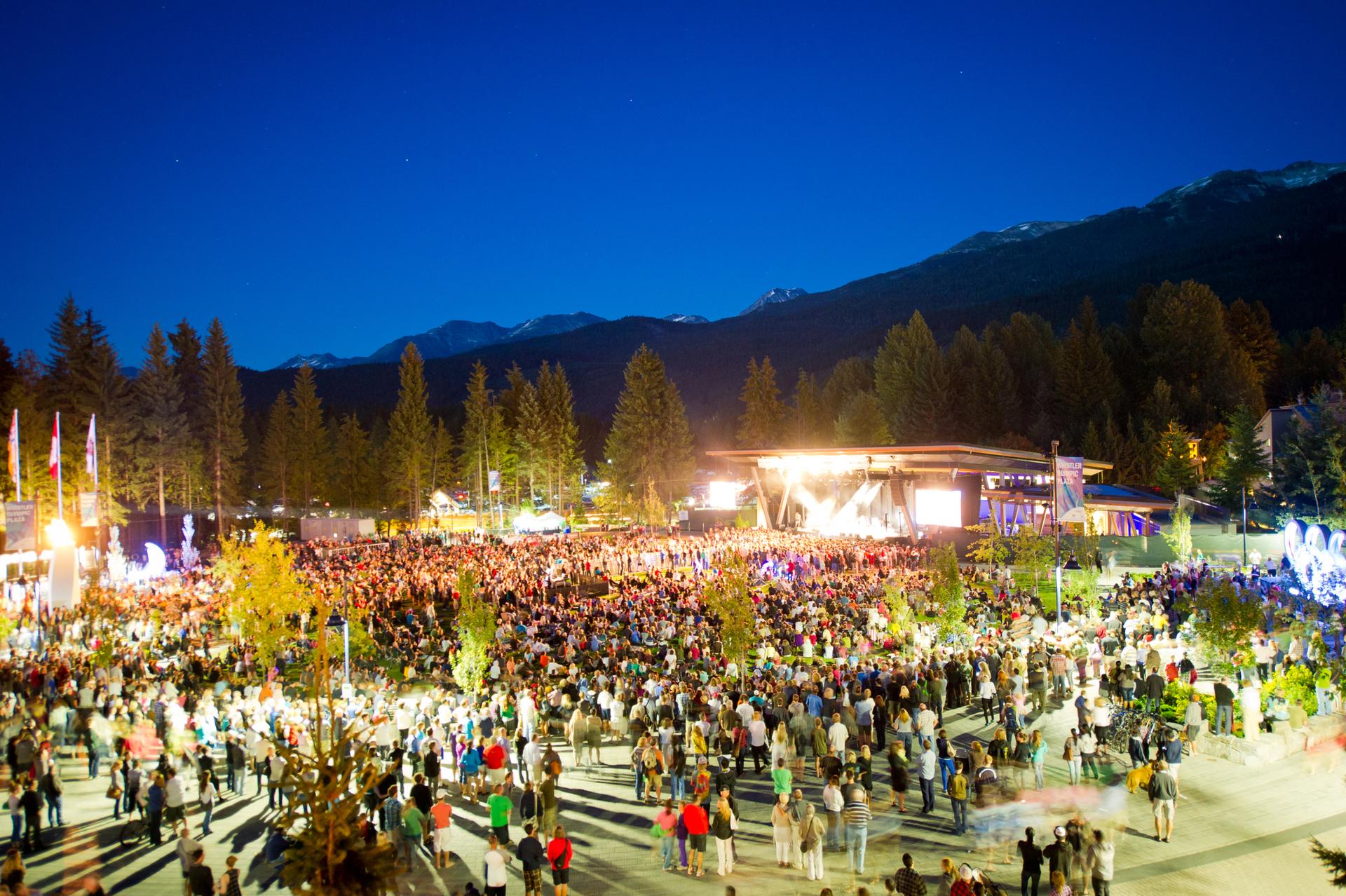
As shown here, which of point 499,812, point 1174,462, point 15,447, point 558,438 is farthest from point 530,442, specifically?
point 499,812

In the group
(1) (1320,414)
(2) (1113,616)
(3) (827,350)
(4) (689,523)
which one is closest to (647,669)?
(2) (1113,616)

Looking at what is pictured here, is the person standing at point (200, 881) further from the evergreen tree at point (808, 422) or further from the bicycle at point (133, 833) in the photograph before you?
the evergreen tree at point (808, 422)

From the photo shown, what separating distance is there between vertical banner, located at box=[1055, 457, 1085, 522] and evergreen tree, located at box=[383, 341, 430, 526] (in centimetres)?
4718

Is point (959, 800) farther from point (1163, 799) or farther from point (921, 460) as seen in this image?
point (921, 460)

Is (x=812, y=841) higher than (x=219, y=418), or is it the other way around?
(x=219, y=418)

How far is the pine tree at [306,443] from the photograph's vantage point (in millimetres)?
58438

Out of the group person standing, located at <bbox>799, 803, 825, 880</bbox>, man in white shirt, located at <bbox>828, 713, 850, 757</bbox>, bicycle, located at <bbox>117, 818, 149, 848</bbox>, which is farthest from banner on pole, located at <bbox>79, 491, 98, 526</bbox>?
person standing, located at <bbox>799, 803, 825, 880</bbox>

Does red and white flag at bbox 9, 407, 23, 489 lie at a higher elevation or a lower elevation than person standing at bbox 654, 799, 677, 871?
higher

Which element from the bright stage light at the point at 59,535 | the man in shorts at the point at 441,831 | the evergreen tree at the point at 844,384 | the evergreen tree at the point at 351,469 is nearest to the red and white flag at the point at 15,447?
the bright stage light at the point at 59,535

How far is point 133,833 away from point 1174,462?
5118cm

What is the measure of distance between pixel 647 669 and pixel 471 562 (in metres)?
14.2

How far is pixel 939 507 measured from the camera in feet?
114

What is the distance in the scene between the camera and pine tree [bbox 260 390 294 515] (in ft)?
190

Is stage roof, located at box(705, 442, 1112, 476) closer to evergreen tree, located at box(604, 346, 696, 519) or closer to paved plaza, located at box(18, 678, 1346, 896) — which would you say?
evergreen tree, located at box(604, 346, 696, 519)
